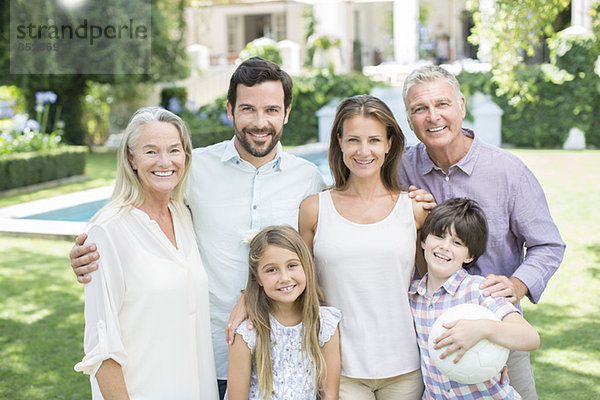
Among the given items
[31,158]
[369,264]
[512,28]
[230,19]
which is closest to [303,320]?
[369,264]

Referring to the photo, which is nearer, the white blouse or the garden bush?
the white blouse

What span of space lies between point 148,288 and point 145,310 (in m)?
0.08

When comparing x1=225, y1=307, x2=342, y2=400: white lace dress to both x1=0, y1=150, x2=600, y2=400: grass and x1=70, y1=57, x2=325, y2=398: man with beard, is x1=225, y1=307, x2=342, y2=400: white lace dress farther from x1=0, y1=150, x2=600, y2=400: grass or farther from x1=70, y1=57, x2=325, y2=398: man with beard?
x1=0, y1=150, x2=600, y2=400: grass

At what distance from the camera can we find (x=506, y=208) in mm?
2695

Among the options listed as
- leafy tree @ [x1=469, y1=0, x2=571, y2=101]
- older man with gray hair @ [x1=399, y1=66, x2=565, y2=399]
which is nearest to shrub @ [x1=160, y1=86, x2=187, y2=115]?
leafy tree @ [x1=469, y1=0, x2=571, y2=101]

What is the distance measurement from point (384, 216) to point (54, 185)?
11276 mm

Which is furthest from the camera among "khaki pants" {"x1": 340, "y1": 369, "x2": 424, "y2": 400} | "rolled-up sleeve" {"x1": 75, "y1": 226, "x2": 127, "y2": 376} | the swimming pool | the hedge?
the hedge

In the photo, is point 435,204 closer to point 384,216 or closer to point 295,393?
point 384,216

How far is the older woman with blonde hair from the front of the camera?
2.28 metres

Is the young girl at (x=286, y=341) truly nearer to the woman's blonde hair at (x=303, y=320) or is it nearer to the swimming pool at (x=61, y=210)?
A: the woman's blonde hair at (x=303, y=320)

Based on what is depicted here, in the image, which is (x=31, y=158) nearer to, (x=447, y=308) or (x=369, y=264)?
(x=369, y=264)

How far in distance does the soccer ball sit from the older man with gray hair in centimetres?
40

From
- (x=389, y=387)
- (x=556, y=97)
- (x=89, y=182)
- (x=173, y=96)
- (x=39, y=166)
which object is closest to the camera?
(x=389, y=387)

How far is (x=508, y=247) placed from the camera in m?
2.74
